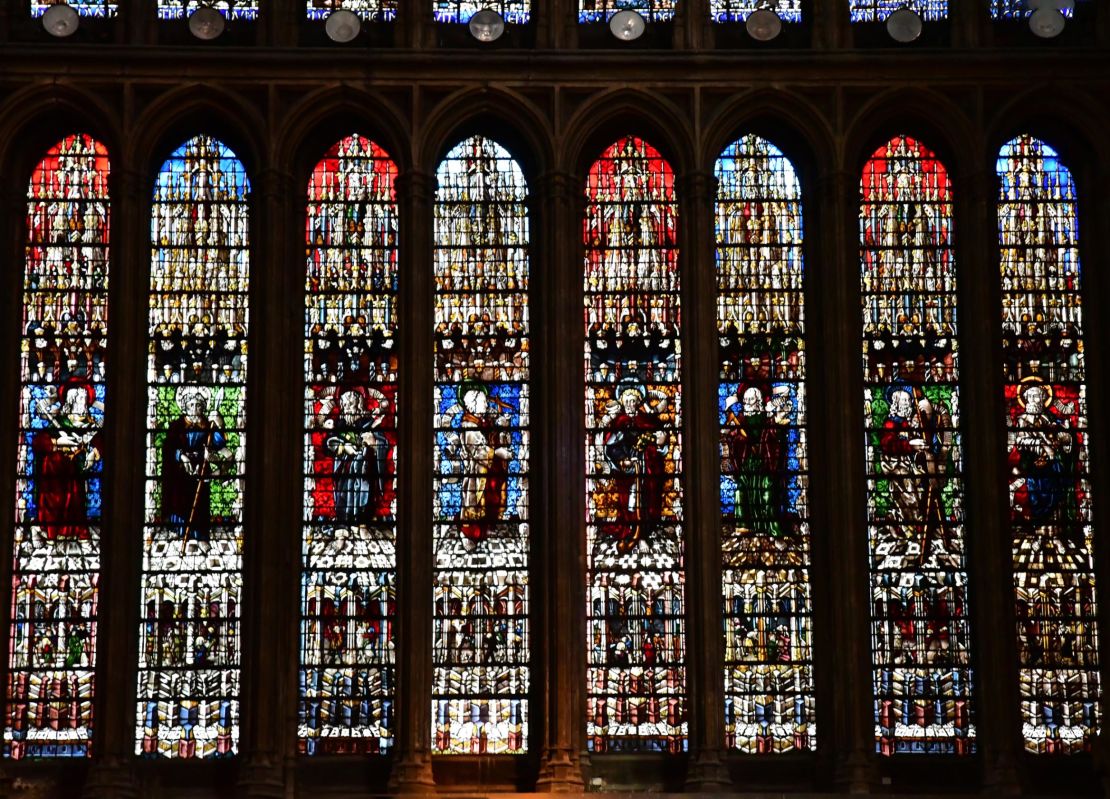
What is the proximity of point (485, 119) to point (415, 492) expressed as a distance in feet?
13.7

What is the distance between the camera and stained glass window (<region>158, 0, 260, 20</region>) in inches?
1098

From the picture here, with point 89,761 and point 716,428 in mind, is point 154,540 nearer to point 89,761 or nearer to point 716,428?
point 89,761

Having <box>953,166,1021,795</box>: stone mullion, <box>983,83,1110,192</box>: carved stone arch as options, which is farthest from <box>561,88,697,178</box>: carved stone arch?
<box>983,83,1110,192</box>: carved stone arch

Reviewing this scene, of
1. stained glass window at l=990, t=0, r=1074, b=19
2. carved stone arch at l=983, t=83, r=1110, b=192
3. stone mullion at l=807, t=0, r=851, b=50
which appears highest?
stained glass window at l=990, t=0, r=1074, b=19

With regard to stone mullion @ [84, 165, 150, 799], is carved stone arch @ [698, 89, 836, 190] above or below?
above

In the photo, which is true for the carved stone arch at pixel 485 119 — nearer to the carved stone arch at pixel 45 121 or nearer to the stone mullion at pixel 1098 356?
the carved stone arch at pixel 45 121

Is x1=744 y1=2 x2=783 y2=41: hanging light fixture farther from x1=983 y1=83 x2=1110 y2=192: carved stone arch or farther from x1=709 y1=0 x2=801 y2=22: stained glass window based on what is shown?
x1=983 y1=83 x2=1110 y2=192: carved stone arch

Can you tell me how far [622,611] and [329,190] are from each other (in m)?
5.56

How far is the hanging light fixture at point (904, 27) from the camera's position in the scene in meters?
27.8

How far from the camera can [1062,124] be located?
2781 cm

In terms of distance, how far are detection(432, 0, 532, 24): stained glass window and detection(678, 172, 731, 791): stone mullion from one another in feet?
8.45

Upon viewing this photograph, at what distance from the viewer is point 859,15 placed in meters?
28.0

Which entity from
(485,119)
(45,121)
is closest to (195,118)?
(45,121)

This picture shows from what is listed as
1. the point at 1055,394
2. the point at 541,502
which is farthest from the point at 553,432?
the point at 1055,394
